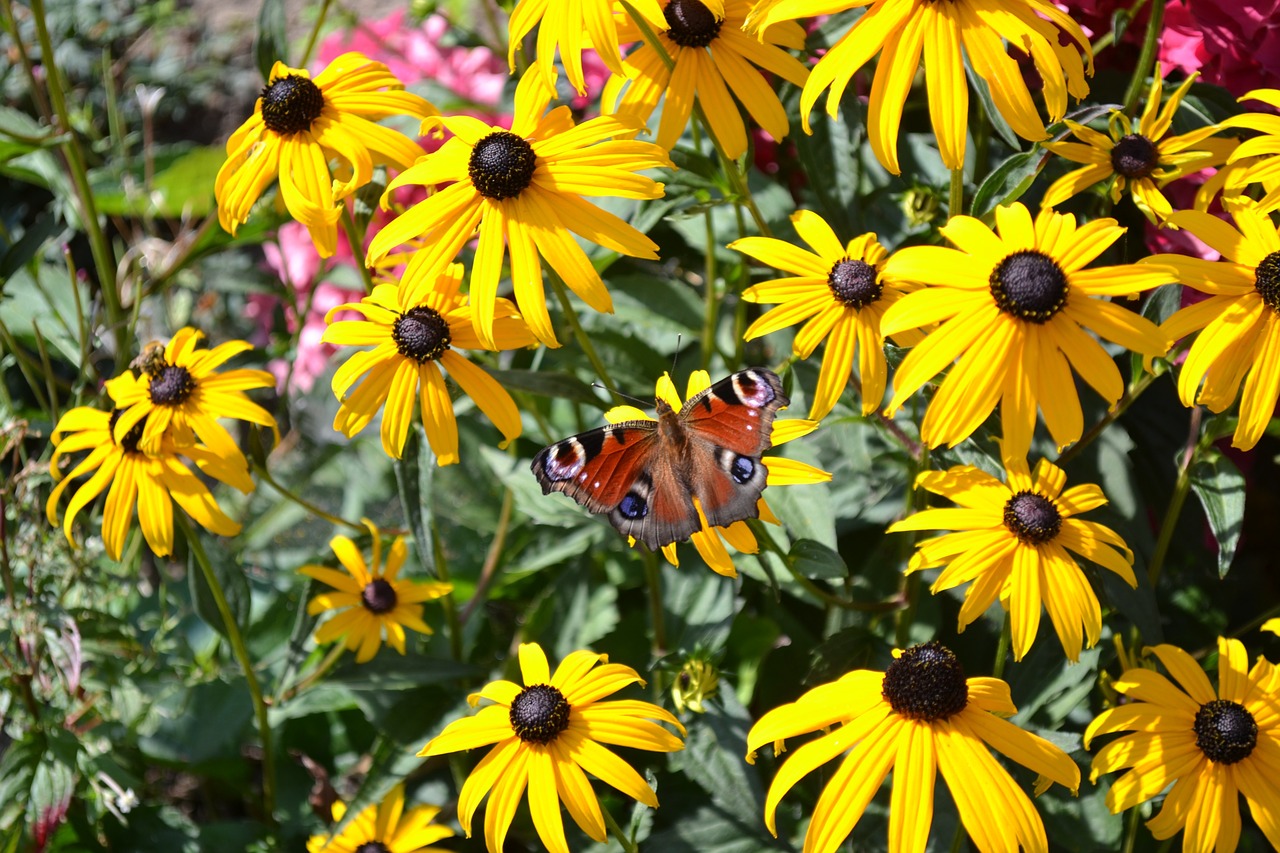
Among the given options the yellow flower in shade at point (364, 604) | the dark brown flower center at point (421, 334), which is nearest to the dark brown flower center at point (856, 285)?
the dark brown flower center at point (421, 334)

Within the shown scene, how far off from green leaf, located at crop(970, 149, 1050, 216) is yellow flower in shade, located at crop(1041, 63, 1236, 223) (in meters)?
0.03

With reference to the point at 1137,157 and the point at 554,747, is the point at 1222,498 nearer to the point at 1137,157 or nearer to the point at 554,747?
the point at 1137,157

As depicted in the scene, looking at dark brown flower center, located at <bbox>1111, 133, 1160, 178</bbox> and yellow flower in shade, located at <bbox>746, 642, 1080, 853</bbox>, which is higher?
dark brown flower center, located at <bbox>1111, 133, 1160, 178</bbox>

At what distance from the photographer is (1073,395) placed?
1.15 metres

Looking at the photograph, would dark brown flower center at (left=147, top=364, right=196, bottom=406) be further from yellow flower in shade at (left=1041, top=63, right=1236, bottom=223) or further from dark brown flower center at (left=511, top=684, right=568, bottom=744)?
yellow flower in shade at (left=1041, top=63, right=1236, bottom=223)

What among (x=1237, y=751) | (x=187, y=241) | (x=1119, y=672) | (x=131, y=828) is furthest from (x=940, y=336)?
(x=187, y=241)

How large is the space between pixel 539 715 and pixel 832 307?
0.57 metres

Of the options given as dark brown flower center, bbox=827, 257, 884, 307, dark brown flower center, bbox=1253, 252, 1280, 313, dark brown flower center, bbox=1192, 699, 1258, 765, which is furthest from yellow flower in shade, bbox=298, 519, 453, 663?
dark brown flower center, bbox=1253, 252, 1280, 313

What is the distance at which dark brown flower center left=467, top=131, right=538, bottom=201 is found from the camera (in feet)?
4.12

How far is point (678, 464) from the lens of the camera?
124 centimetres

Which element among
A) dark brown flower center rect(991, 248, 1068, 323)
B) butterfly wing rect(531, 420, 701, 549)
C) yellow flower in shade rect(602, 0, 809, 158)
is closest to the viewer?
→ dark brown flower center rect(991, 248, 1068, 323)

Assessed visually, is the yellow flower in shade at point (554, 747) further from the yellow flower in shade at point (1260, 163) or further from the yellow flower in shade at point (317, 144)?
the yellow flower in shade at point (1260, 163)

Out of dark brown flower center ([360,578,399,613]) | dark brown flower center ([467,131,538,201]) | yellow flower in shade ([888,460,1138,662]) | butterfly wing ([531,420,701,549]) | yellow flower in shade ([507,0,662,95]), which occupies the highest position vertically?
yellow flower in shade ([507,0,662,95])

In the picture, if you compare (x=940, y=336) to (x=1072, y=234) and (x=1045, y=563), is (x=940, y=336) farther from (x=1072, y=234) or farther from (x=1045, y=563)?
(x=1045, y=563)
